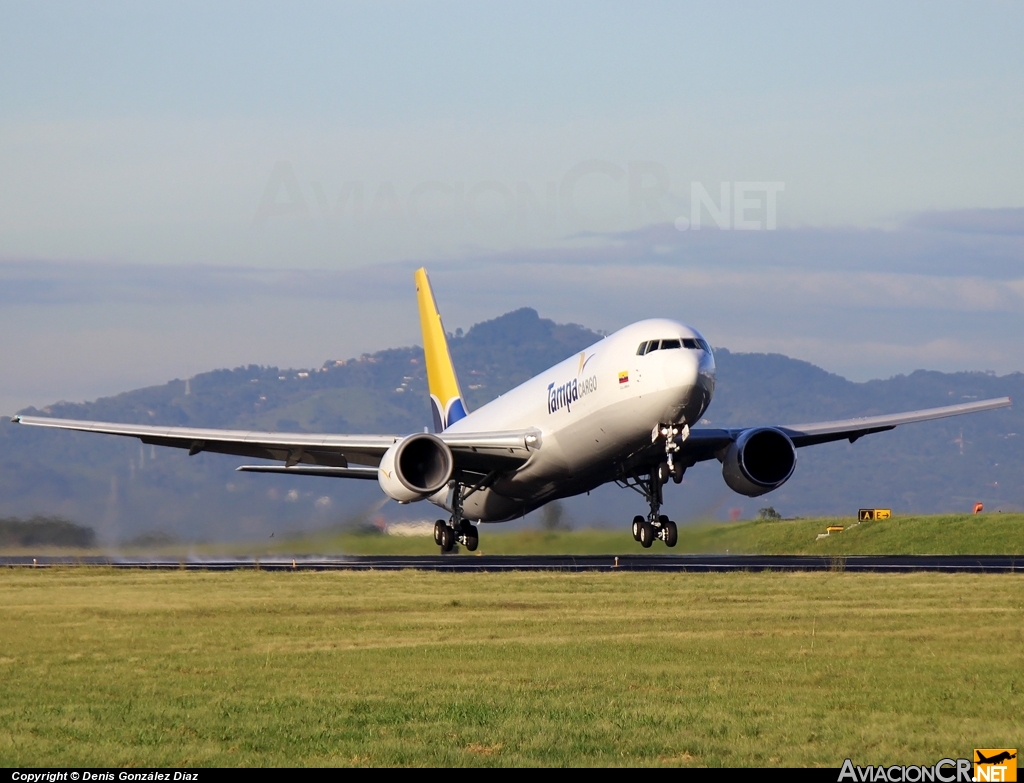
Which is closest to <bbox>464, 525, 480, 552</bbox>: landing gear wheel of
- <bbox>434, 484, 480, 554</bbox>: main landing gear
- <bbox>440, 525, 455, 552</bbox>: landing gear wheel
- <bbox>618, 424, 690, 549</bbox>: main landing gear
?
<bbox>434, 484, 480, 554</bbox>: main landing gear

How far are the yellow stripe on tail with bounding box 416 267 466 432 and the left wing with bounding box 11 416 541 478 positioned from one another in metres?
6.23

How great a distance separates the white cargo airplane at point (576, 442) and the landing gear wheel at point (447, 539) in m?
0.03

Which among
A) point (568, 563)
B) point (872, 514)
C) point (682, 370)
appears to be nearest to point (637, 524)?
point (568, 563)

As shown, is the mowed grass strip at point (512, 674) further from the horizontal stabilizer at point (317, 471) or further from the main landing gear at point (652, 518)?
the horizontal stabilizer at point (317, 471)

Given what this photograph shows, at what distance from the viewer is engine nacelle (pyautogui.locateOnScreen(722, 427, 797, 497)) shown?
38688 millimetres

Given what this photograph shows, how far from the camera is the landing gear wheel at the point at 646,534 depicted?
3900 cm

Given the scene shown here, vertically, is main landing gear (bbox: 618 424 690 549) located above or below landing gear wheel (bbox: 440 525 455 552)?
above

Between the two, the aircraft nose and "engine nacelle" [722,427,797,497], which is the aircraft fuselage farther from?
"engine nacelle" [722,427,797,497]

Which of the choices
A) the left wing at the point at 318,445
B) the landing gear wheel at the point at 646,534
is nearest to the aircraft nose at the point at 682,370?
the left wing at the point at 318,445

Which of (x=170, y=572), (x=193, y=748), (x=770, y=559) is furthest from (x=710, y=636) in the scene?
(x=770, y=559)

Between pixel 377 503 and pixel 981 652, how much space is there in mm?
31644

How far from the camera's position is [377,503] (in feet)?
159

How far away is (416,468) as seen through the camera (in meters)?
39.4

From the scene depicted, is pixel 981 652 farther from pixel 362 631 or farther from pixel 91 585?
pixel 91 585
